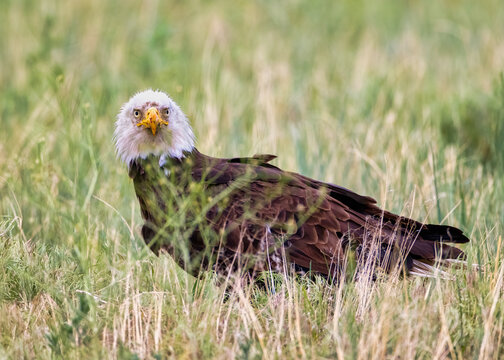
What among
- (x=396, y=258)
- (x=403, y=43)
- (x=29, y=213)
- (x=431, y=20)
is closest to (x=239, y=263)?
(x=396, y=258)

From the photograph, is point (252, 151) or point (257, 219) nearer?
point (257, 219)

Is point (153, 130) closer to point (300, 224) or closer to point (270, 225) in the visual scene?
point (270, 225)

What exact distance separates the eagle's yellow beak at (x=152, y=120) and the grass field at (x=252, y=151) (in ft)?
1.35

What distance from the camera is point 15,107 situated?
7.97m

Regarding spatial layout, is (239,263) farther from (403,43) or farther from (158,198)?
(403,43)

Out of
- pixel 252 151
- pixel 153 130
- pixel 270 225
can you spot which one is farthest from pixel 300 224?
pixel 252 151

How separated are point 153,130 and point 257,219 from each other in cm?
77

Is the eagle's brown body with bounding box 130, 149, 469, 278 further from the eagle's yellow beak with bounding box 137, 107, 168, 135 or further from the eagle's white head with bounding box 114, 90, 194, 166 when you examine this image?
the eagle's yellow beak with bounding box 137, 107, 168, 135

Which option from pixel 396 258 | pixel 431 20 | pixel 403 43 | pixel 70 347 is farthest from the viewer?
pixel 431 20

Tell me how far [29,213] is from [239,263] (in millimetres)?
1938

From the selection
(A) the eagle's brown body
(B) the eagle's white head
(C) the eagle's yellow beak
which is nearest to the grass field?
(A) the eagle's brown body

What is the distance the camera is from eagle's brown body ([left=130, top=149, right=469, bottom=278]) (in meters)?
4.56

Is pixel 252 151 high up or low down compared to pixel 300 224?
up

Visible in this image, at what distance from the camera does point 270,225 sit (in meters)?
4.66
